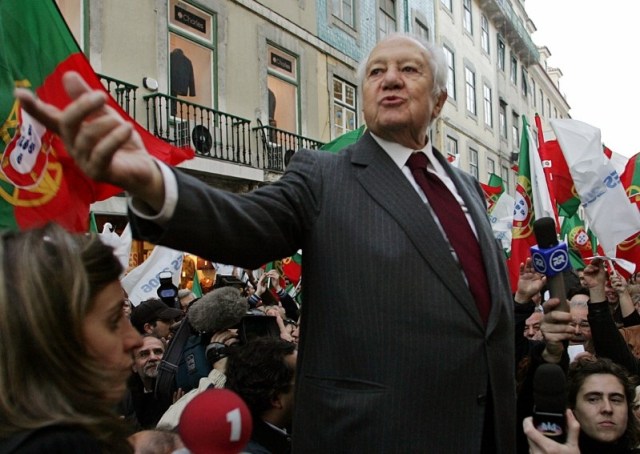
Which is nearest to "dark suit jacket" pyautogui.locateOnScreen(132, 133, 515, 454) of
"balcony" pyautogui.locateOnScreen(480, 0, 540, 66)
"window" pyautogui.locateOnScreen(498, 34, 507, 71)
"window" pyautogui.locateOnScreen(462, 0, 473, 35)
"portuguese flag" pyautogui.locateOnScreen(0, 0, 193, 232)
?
"portuguese flag" pyautogui.locateOnScreen(0, 0, 193, 232)

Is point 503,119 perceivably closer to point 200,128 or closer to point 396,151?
point 200,128

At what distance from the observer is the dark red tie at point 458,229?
5.94 ft

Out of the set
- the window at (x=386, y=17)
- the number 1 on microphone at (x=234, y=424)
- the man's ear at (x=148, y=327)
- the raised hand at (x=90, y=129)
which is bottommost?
the man's ear at (x=148, y=327)

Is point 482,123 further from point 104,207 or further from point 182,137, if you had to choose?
point 104,207

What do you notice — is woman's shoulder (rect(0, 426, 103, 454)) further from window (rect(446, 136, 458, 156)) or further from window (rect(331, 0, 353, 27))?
window (rect(446, 136, 458, 156))

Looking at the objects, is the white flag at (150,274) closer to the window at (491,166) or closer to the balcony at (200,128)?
the balcony at (200,128)

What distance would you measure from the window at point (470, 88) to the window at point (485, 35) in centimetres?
236

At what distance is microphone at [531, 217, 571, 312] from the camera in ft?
6.53

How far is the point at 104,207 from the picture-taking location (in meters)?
9.77

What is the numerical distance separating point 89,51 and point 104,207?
7.39 ft

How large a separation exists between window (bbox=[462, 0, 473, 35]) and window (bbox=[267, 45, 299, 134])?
43.7 feet

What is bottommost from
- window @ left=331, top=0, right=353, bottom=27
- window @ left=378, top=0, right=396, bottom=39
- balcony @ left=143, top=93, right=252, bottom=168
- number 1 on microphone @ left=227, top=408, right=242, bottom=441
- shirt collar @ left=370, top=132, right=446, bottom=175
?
number 1 on microphone @ left=227, top=408, right=242, bottom=441

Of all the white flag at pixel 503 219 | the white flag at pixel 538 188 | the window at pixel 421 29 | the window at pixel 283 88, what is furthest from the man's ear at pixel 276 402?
the window at pixel 421 29

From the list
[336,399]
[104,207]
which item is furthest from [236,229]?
[104,207]
